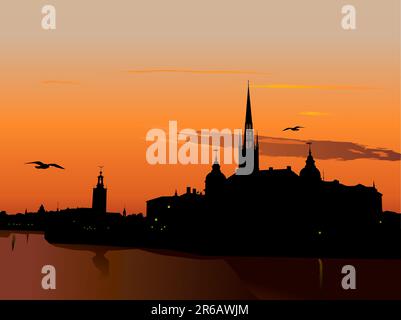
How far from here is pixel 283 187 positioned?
379 ft

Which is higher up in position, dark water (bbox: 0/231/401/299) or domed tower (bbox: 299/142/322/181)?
domed tower (bbox: 299/142/322/181)

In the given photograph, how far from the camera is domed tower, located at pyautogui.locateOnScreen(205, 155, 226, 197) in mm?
122750

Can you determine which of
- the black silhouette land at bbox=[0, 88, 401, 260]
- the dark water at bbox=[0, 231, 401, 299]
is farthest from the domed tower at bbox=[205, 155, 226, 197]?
the dark water at bbox=[0, 231, 401, 299]

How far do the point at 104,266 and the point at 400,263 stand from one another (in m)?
46.9

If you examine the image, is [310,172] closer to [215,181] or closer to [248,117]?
[215,181]

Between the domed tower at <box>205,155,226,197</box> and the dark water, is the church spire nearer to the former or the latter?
the domed tower at <box>205,155,226,197</box>

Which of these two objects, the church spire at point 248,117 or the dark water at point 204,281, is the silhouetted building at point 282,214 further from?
the dark water at point 204,281

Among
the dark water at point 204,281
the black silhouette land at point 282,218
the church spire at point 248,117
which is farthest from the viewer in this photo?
the church spire at point 248,117

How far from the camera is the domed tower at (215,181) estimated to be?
12275 cm

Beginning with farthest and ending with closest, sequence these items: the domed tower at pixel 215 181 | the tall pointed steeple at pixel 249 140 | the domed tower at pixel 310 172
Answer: the tall pointed steeple at pixel 249 140
the domed tower at pixel 215 181
the domed tower at pixel 310 172

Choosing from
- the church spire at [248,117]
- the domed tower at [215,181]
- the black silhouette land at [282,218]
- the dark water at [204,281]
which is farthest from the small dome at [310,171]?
the church spire at [248,117]
